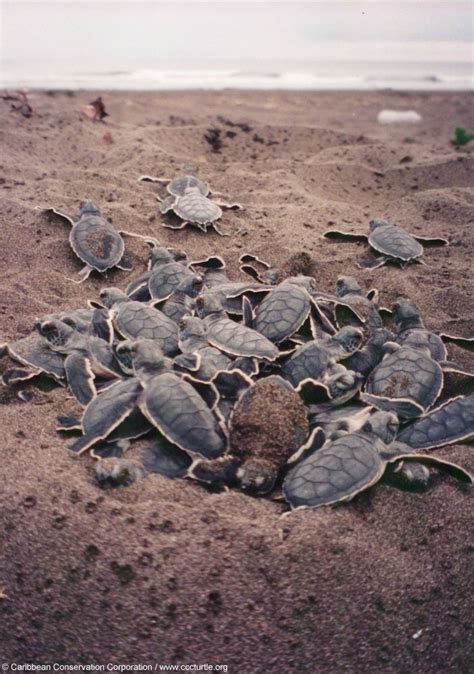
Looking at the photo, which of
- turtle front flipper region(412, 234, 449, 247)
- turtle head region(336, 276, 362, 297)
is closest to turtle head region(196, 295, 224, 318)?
turtle head region(336, 276, 362, 297)

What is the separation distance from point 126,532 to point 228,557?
33 centimetres

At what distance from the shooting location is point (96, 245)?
141 inches

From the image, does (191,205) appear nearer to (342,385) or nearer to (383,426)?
(342,385)

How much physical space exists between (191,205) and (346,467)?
2.63 m

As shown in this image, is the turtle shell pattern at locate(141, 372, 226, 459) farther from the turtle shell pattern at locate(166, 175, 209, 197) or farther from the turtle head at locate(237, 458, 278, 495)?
the turtle shell pattern at locate(166, 175, 209, 197)

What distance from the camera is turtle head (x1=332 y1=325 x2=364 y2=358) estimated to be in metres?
2.56

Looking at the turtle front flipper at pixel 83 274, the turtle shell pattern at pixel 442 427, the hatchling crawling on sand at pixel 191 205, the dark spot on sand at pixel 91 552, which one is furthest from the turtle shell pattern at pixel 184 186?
the dark spot on sand at pixel 91 552

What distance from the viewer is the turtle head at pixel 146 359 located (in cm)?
232

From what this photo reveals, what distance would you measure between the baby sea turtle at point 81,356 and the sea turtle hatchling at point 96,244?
2.83ft

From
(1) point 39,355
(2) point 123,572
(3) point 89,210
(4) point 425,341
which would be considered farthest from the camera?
(3) point 89,210

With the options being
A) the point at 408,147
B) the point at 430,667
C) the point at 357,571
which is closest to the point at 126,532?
the point at 357,571

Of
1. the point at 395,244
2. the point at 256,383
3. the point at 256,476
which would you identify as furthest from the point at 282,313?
the point at 395,244

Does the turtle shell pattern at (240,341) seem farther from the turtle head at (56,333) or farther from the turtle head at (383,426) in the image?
the turtle head at (56,333)

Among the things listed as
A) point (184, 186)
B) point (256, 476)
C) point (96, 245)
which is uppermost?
point (184, 186)
